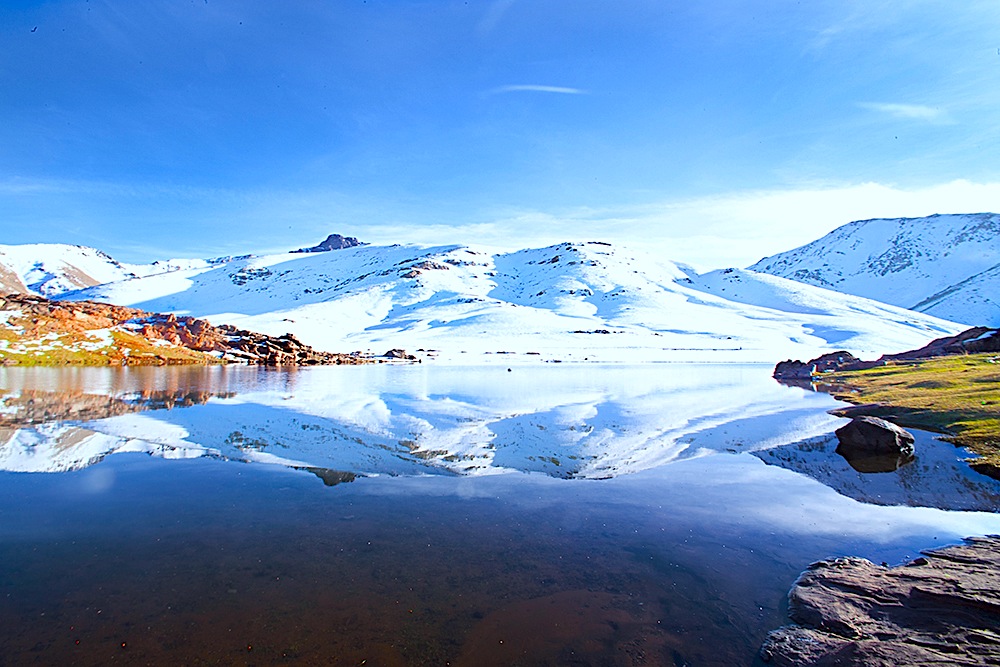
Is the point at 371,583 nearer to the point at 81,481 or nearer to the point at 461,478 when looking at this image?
the point at 461,478

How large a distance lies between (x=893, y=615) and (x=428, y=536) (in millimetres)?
7742

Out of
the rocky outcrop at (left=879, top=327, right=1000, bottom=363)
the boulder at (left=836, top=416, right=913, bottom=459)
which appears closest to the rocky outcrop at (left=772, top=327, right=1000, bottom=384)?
the rocky outcrop at (left=879, top=327, right=1000, bottom=363)

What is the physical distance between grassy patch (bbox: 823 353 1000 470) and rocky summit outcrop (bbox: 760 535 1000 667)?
34.2 feet

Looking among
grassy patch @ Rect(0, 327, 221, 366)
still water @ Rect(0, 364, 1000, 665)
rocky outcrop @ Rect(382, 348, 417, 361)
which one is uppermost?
grassy patch @ Rect(0, 327, 221, 366)

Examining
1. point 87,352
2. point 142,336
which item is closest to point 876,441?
point 87,352

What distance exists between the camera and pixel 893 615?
24.7ft

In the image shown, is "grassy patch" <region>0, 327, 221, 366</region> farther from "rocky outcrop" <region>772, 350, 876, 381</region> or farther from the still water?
"rocky outcrop" <region>772, 350, 876, 381</region>

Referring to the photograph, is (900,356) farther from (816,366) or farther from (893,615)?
(893,615)

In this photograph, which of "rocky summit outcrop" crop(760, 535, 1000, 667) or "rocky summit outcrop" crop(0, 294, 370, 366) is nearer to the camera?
→ "rocky summit outcrop" crop(760, 535, 1000, 667)

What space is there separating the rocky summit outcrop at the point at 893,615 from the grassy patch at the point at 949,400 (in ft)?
34.2

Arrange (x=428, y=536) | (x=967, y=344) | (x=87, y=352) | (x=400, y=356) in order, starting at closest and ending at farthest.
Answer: (x=428, y=536), (x=967, y=344), (x=87, y=352), (x=400, y=356)

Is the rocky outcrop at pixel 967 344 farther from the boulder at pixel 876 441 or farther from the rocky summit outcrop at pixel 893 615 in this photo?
the rocky summit outcrop at pixel 893 615

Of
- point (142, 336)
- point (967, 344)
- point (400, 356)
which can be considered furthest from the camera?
point (400, 356)

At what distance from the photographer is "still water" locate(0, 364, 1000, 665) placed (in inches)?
277
